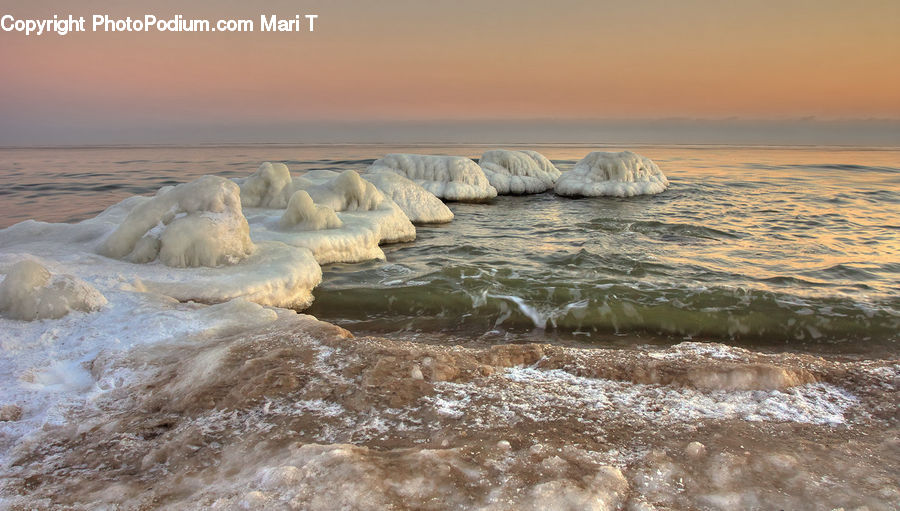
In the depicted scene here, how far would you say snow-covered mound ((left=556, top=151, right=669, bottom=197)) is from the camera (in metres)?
20.0

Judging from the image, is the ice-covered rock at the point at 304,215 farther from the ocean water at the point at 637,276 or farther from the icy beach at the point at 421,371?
the ocean water at the point at 637,276

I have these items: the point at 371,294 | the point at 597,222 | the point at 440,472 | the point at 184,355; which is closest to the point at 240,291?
the point at 371,294

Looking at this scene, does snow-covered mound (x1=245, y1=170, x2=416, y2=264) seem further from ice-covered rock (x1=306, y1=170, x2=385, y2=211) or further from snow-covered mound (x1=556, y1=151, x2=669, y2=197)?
snow-covered mound (x1=556, y1=151, x2=669, y2=197)

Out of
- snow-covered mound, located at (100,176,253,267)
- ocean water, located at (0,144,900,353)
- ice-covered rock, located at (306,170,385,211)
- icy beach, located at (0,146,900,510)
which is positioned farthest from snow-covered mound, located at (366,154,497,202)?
snow-covered mound, located at (100,176,253,267)

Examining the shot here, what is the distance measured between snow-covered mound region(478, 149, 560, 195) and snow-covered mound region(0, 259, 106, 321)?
1706 centimetres

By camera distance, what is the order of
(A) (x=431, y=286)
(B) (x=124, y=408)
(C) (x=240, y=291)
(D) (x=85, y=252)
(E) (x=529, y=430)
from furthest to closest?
(A) (x=431, y=286) → (D) (x=85, y=252) → (C) (x=240, y=291) → (B) (x=124, y=408) → (E) (x=529, y=430)

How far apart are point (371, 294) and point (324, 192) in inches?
208

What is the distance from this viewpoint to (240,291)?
6.35m

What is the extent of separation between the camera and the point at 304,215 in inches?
389

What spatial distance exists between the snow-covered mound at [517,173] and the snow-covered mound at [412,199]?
6.56 metres

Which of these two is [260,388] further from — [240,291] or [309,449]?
[240,291]

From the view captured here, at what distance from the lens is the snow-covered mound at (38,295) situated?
4.57 metres

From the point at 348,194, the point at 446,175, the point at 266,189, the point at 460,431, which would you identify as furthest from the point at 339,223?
the point at 446,175

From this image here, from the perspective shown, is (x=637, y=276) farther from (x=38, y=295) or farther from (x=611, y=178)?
(x=611, y=178)
